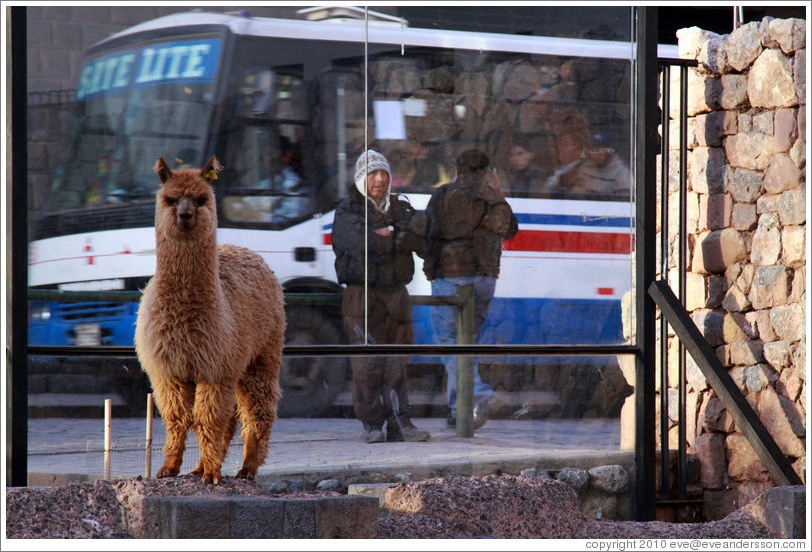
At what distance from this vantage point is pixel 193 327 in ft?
14.8

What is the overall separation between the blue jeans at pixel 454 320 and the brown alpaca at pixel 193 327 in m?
1.92

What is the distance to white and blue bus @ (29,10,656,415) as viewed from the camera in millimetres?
6297

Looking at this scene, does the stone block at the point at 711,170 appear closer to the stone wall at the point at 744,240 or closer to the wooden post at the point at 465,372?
the stone wall at the point at 744,240

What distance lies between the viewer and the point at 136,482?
4633 millimetres

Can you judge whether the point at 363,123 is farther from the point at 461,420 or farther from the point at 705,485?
the point at 705,485

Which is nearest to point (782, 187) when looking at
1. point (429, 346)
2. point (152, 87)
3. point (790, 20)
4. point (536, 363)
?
point (790, 20)

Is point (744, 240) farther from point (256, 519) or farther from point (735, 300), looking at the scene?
point (256, 519)

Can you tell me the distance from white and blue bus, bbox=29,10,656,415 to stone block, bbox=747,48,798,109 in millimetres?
793

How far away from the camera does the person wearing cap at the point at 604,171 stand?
22.4 feet

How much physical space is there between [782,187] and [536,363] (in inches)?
74.4

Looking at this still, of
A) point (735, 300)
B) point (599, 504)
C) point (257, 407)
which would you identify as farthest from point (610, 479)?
point (257, 407)

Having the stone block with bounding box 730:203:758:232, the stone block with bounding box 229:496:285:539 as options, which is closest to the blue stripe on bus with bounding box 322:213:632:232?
the stone block with bounding box 730:203:758:232

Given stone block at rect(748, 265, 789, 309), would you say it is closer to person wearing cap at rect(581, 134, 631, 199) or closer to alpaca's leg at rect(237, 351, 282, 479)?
person wearing cap at rect(581, 134, 631, 199)

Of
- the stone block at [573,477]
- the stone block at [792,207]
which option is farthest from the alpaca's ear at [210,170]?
the stone block at [792,207]
